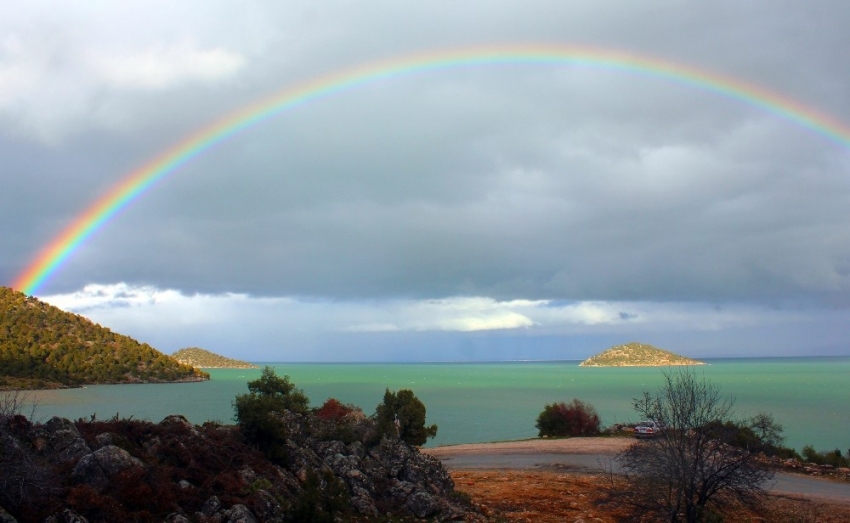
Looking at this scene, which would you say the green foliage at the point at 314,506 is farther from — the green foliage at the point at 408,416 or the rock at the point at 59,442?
the green foliage at the point at 408,416

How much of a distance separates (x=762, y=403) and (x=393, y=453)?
125m

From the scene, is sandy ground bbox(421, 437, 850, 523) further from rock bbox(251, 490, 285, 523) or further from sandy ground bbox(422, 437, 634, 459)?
rock bbox(251, 490, 285, 523)

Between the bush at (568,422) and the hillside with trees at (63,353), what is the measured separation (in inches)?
4219

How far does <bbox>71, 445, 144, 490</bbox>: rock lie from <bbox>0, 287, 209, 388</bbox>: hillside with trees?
123330 mm

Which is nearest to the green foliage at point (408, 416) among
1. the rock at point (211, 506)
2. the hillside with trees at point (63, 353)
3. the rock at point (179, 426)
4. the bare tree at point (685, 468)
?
the bare tree at point (685, 468)

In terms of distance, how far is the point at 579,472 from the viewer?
36188 millimetres

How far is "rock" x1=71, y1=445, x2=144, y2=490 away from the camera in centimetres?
1475

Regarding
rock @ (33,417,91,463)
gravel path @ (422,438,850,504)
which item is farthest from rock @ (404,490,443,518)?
gravel path @ (422,438,850,504)

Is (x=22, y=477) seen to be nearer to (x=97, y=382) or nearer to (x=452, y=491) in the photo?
(x=452, y=491)

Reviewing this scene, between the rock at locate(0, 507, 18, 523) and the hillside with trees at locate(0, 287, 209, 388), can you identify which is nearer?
the rock at locate(0, 507, 18, 523)

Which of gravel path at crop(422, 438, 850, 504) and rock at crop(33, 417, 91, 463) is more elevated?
rock at crop(33, 417, 91, 463)

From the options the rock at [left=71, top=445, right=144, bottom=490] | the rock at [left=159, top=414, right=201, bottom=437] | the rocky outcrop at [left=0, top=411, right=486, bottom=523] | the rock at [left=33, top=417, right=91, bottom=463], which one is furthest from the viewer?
the rock at [left=159, top=414, right=201, bottom=437]

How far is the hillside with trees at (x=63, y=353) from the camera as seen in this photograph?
430 feet

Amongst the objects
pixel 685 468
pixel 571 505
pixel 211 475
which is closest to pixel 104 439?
pixel 211 475
